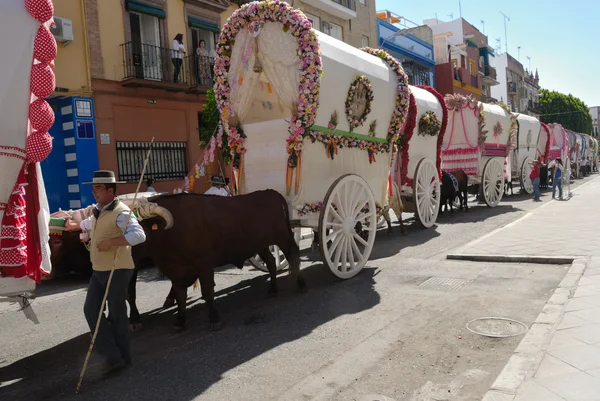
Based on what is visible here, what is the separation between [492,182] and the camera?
49.5 ft

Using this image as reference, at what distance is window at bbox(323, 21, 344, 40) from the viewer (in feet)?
77.9

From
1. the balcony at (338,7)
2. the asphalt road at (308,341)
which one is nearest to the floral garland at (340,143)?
the asphalt road at (308,341)

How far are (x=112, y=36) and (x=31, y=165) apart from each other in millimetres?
12117

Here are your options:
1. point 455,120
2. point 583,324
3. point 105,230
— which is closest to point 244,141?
point 105,230

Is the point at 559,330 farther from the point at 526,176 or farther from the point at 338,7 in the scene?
the point at 338,7

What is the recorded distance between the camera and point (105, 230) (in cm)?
396

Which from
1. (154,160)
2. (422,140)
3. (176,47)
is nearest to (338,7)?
(176,47)

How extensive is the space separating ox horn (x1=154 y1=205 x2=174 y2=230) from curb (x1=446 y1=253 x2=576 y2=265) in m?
4.84

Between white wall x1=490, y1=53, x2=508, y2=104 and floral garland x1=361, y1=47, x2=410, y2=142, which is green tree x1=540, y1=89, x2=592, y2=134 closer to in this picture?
white wall x1=490, y1=53, x2=508, y2=104

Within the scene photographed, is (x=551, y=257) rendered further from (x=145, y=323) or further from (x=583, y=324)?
(x=145, y=323)

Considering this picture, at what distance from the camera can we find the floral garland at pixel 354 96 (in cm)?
703

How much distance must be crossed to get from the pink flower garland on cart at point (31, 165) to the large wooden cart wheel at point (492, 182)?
12936 millimetres

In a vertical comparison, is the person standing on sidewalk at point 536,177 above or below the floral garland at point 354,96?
below

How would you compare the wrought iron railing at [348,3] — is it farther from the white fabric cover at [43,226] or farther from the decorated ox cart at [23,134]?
the white fabric cover at [43,226]
